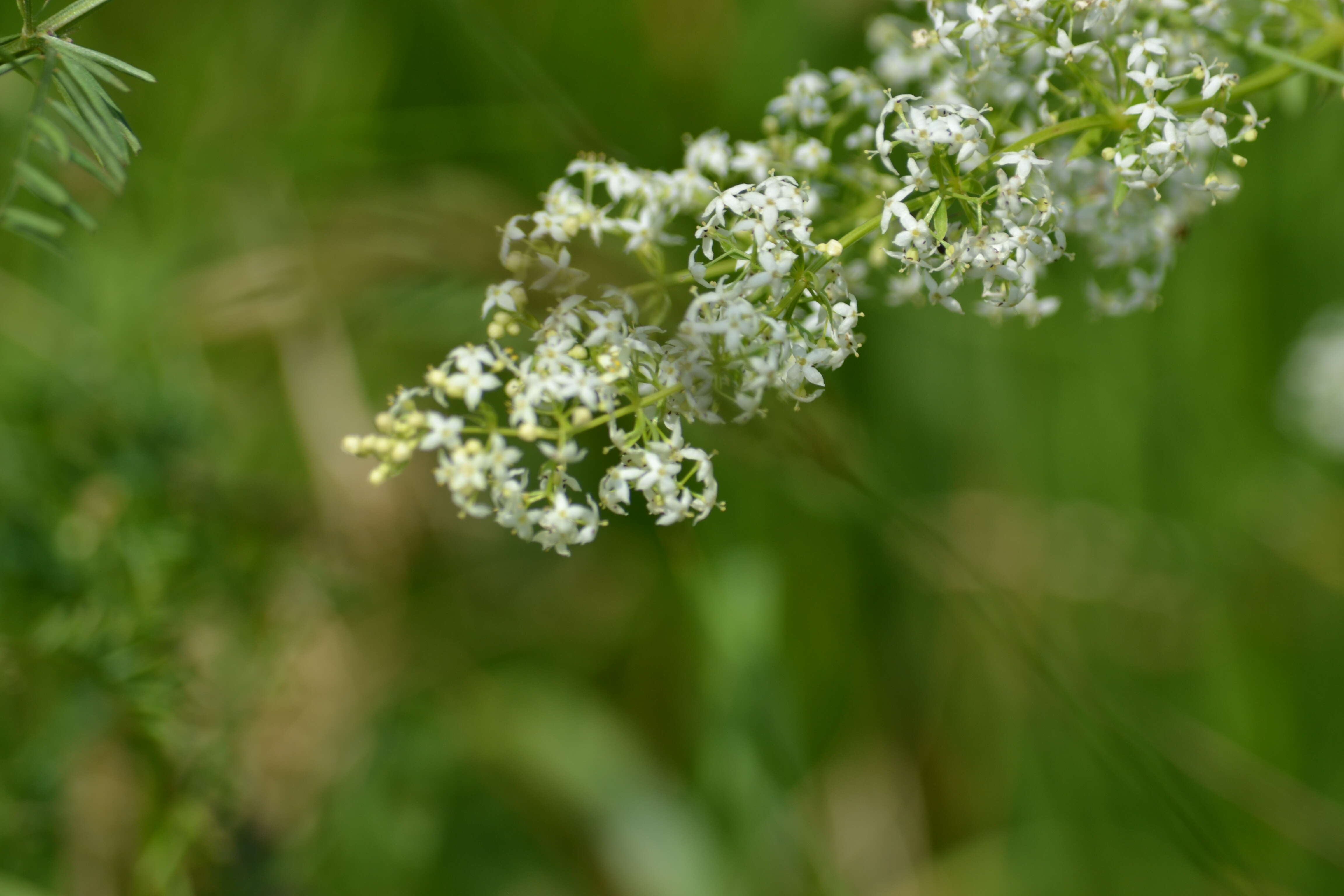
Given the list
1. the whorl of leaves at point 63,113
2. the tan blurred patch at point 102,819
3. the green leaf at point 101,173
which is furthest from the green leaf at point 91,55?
the tan blurred patch at point 102,819

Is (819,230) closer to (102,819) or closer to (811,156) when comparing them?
(811,156)

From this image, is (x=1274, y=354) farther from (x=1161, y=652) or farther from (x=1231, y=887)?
(x=1231, y=887)

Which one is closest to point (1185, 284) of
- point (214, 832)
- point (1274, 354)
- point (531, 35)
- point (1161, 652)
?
point (1274, 354)

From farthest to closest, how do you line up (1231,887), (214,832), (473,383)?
(214,832) < (1231,887) < (473,383)

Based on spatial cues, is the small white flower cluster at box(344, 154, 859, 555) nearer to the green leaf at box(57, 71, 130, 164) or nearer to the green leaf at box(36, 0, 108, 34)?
the green leaf at box(57, 71, 130, 164)

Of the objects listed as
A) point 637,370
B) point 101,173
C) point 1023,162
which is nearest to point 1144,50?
point 1023,162
